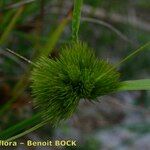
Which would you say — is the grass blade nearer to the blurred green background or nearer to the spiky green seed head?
the spiky green seed head

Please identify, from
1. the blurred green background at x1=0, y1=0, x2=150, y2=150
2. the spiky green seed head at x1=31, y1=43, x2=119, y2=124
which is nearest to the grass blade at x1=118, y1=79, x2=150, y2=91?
the spiky green seed head at x1=31, y1=43, x2=119, y2=124

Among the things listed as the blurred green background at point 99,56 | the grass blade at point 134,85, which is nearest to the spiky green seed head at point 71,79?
the grass blade at point 134,85

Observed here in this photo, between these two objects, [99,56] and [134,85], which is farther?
[99,56]

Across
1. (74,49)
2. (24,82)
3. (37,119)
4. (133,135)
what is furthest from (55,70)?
(133,135)

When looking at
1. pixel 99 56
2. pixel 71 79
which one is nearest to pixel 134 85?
pixel 71 79

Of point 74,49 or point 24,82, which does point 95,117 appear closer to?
point 24,82

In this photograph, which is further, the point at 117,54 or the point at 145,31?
the point at 117,54

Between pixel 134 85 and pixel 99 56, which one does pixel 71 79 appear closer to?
pixel 134 85
